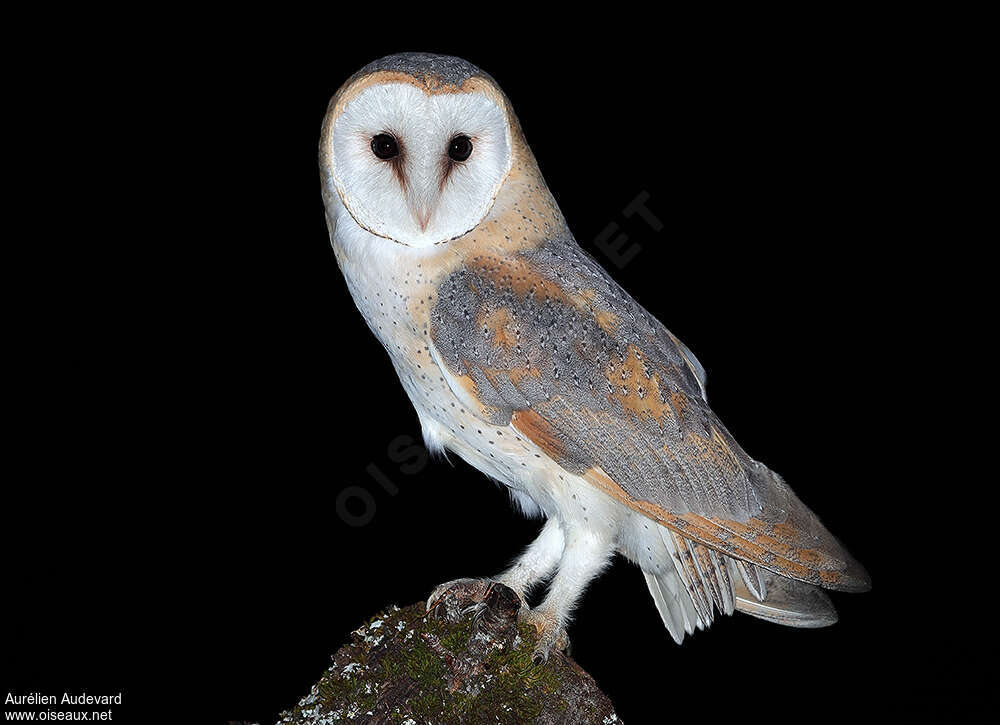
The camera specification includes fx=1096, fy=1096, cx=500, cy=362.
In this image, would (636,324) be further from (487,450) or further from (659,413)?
(487,450)

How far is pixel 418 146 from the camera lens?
2.59 meters

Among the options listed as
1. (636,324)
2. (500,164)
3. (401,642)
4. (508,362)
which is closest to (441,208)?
(500,164)

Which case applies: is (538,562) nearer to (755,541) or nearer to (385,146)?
(755,541)

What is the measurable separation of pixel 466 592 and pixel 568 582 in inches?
12.0

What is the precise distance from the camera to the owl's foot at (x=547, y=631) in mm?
2955

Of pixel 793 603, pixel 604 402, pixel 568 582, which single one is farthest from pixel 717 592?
pixel 604 402

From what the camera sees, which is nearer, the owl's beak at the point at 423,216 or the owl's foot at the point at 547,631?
the owl's beak at the point at 423,216

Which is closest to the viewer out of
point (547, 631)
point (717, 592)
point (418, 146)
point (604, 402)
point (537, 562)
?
point (418, 146)

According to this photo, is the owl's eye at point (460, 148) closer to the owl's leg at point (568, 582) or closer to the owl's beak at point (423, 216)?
the owl's beak at point (423, 216)

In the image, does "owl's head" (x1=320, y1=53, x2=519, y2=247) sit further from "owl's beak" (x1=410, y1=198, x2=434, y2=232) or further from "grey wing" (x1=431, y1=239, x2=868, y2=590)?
"grey wing" (x1=431, y1=239, x2=868, y2=590)

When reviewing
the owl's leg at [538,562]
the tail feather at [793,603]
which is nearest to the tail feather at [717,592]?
the tail feather at [793,603]

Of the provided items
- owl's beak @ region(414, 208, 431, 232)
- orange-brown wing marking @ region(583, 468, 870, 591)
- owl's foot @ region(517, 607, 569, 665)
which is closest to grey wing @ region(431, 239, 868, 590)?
orange-brown wing marking @ region(583, 468, 870, 591)

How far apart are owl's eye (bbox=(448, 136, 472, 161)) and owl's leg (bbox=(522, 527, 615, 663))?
3.41ft

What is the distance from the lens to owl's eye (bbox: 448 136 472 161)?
2.67 metres
